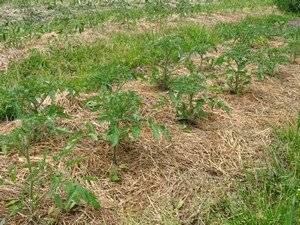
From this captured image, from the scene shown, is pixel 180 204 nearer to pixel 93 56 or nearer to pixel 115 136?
pixel 115 136

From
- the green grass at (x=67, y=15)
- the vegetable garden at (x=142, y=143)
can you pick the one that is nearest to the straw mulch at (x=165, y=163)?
the vegetable garden at (x=142, y=143)

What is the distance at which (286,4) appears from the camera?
29.6 feet

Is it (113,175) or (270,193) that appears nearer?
(270,193)

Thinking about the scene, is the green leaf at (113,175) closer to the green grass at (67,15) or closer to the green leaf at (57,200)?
the green leaf at (57,200)

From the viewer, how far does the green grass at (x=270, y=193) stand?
1.90m

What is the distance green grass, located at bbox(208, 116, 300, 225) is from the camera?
1.90 metres

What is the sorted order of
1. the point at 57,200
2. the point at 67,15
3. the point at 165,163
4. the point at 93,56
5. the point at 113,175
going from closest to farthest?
the point at 57,200 < the point at 113,175 < the point at 165,163 < the point at 93,56 < the point at 67,15

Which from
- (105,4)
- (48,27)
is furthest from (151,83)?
(105,4)

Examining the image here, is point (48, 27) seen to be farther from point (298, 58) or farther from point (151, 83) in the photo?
point (298, 58)

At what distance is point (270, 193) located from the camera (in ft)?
7.02

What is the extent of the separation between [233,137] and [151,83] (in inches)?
39.4

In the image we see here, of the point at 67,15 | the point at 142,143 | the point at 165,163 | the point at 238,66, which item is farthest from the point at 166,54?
the point at 67,15

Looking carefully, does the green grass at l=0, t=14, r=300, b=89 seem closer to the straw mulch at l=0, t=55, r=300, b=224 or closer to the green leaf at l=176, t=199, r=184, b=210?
the straw mulch at l=0, t=55, r=300, b=224

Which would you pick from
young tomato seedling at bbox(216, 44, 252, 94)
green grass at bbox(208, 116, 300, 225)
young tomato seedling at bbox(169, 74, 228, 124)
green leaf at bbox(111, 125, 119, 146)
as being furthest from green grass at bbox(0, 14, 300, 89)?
green grass at bbox(208, 116, 300, 225)
